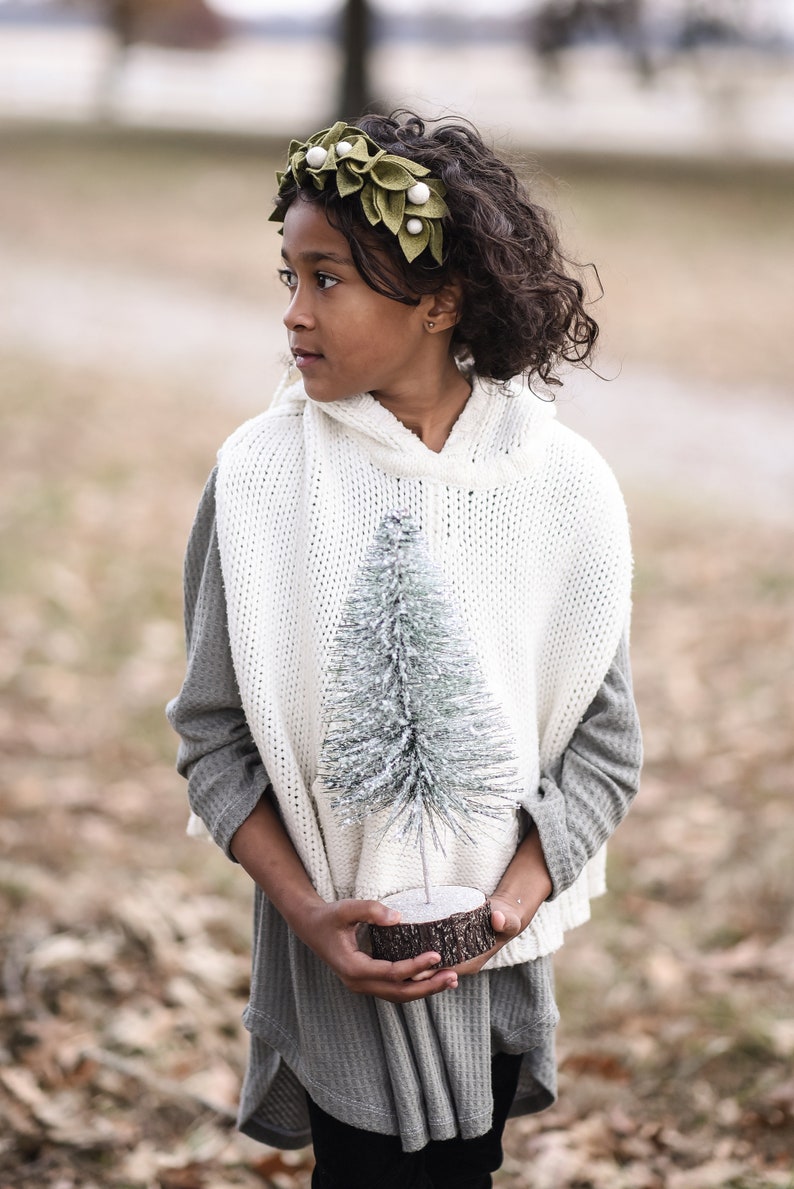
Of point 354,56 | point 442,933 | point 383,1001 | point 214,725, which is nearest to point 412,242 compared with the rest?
point 214,725

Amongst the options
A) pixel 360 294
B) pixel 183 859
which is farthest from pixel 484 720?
pixel 183 859

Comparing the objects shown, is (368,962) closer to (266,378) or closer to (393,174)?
(393,174)

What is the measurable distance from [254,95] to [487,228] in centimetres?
3165

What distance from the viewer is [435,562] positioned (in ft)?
6.40

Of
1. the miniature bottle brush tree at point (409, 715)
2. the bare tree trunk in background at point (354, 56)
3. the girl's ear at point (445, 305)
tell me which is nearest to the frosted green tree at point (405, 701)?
the miniature bottle brush tree at point (409, 715)

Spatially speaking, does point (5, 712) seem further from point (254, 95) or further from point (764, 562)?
point (254, 95)

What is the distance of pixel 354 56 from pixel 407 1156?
15966 millimetres

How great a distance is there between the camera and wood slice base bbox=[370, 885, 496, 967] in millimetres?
1715

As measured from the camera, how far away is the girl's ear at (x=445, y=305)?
6.45 ft

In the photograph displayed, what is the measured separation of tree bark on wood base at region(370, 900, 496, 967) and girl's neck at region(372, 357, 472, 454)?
0.73 metres

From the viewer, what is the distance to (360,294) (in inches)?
74.0

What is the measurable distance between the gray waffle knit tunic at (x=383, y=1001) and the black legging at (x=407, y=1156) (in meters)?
0.08

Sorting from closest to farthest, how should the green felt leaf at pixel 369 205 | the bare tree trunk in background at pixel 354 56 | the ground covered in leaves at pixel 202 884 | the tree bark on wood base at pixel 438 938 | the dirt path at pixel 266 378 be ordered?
the tree bark on wood base at pixel 438 938
the green felt leaf at pixel 369 205
the ground covered in leaves at pixel 202 884
the dirt path at pixel 266 378
the bare tree trunk in background at pixel 354 56

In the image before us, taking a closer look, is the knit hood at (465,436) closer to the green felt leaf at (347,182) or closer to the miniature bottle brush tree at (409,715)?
the miniature bottle brush tree at (409,715)
